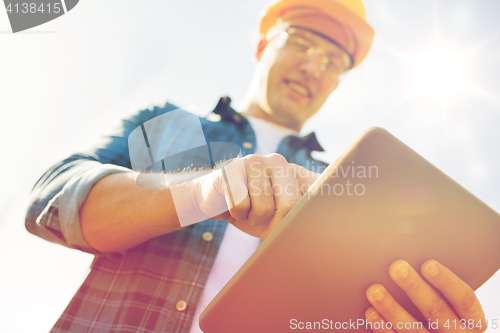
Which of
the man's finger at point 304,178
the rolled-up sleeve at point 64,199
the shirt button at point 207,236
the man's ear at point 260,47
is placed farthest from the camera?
the man's ear at point 260,47

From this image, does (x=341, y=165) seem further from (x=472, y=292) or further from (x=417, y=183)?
(x=472, y=292)

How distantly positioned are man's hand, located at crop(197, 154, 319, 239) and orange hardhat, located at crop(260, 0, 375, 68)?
1.63 metres

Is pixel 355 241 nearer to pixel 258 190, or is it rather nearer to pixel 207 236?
pixel 258 190

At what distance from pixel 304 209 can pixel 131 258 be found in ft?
2.58

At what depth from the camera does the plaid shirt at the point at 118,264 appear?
28.0 inches

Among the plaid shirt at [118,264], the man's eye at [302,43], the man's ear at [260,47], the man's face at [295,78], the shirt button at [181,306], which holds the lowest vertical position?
the shirt button at [181,306]

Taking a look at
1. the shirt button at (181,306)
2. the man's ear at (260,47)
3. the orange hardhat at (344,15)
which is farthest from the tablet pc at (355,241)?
the man's ear at (260,47)

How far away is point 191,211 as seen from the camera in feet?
1.94

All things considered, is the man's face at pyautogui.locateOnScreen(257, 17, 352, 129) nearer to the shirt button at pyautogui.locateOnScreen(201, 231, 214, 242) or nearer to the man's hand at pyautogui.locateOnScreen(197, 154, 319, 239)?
the shirt button at pyautogui.locateOnScreen(201, 231, 214, 242)

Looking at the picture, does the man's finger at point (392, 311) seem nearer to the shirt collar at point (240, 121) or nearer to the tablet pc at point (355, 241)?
the tablet pc at point (355, 241)

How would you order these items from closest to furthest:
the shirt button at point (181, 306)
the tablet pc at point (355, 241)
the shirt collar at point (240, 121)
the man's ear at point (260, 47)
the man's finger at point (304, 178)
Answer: the tablet pc at point (355, 241)
the man's finger at point (304, 178)
the shirt button at point (181, 306)
the shirt collar at point (240, 121)
the man's ear at point (260, 47)

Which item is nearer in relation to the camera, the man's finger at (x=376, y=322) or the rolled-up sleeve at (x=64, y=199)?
the man's finger at (x=376, y=322)

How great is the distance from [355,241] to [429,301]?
232 millimetres

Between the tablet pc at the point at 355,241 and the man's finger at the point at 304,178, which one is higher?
the man's finger at the point at 304,178
